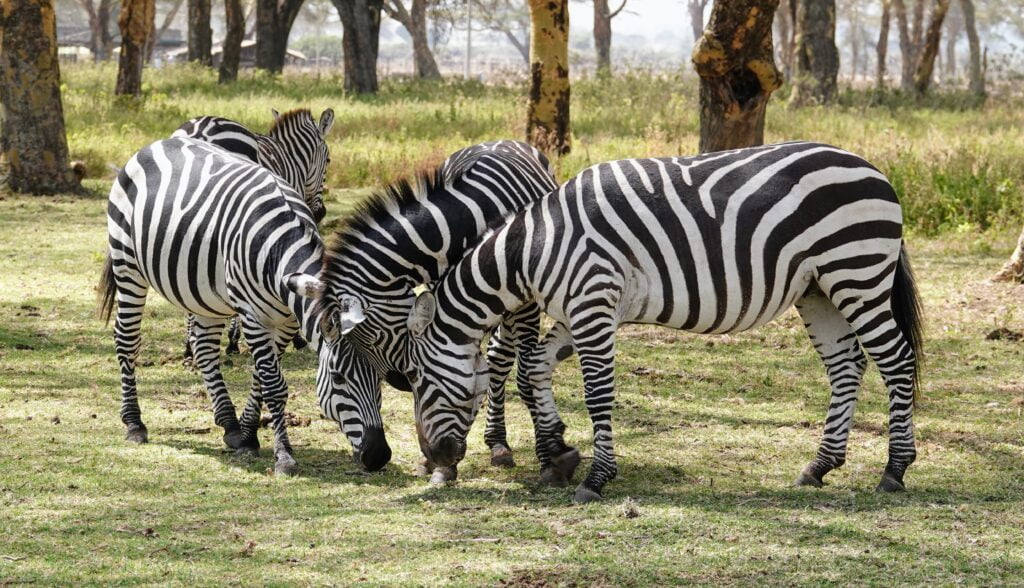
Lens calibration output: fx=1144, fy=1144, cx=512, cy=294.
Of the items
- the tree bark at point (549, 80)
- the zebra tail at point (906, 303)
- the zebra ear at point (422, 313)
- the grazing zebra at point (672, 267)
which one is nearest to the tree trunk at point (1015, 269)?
the zebra tail at point (906, 303)

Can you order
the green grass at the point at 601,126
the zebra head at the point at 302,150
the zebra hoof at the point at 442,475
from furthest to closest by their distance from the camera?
the green grass at the point at 601,126 → the zebra head at the point at 302,150 → the zebra hoof at the point at 442,475

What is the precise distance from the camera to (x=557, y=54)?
16.5 m

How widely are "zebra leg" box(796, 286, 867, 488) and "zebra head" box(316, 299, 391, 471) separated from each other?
7.60ft

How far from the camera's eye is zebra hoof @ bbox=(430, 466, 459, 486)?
237 inches

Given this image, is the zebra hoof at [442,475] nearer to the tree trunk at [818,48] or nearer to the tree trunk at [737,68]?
the tree trunk at [737,68]

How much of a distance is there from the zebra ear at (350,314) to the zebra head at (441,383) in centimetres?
30

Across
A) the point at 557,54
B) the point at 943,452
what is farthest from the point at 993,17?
the point at 943,452

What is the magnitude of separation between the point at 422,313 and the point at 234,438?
1729 millimetres

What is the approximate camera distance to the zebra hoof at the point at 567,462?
20.2 feet

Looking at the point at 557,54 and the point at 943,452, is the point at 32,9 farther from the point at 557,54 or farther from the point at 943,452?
the point at 943,452

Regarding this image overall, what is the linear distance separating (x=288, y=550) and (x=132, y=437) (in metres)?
2.38

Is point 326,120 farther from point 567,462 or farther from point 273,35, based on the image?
point 273,35

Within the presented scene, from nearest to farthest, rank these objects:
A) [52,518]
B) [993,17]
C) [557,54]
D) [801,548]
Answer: [801,548], [52,518], [557,54], [993,17]

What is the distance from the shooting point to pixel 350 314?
18.6ft
